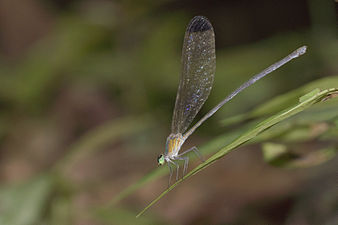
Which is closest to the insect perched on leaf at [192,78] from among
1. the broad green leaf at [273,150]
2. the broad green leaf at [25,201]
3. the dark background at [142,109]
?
the dark background at [142,109]

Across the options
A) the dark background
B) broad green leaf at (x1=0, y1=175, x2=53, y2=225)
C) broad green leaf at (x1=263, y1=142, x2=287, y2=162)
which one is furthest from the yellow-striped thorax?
broad green leaf at (x1=263, y1=142, x2=287, y2=162)

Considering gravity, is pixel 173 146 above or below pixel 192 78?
below

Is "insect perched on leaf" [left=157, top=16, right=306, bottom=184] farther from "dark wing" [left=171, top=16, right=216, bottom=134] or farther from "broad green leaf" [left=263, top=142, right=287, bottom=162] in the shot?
"broad green leaf" [left=263, top=142, right=287, bottom=162]

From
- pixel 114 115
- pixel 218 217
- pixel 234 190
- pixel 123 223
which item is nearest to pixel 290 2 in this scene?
pixel 114 115

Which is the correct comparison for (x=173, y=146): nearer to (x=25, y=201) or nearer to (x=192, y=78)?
(x=192, y=78)

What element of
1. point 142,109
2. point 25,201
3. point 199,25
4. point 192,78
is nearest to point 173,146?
point 192,78
